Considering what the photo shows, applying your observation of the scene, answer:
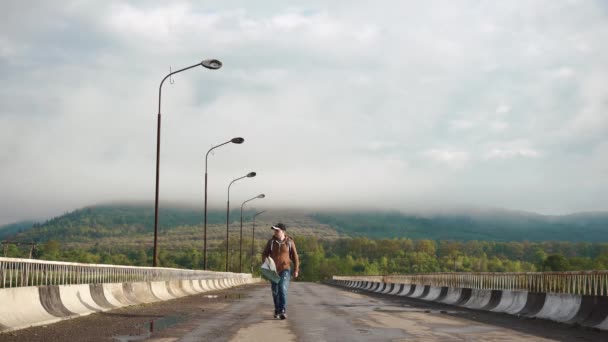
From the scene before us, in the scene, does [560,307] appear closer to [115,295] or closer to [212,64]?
[115,295]

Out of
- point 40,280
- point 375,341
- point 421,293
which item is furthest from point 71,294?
point 421,293

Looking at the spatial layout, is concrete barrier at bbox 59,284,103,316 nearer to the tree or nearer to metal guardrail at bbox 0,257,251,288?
metal guardrail at bbox 0,257,251,288

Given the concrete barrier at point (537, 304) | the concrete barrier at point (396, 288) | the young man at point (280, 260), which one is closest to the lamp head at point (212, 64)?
the concrete barrier at point (537, 304)

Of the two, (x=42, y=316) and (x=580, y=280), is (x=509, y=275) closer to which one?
(x=580, y=280)

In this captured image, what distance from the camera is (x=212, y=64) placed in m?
32.6

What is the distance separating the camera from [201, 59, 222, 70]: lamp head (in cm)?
3241

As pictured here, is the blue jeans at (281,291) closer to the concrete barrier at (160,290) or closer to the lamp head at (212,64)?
the concrete barrier at (160,290)

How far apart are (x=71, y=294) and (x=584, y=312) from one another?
10659mm

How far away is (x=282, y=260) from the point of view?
15945mm

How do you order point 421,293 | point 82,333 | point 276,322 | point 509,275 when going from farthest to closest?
point 421,293, point 509,275, point 276,322, point 82,333

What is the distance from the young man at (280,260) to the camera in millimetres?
15859

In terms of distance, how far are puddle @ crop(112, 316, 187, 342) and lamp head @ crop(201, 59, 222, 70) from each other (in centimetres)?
1805

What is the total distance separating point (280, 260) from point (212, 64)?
1825cm

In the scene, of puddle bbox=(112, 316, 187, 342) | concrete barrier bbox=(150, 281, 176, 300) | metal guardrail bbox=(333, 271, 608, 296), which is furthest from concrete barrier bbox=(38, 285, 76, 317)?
metal guardrail bbox=(333, 271, 608, 296)
